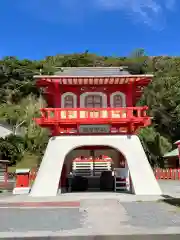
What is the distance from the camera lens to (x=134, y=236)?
6.55 meters

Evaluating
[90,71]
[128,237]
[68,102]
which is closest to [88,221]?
[128,237]

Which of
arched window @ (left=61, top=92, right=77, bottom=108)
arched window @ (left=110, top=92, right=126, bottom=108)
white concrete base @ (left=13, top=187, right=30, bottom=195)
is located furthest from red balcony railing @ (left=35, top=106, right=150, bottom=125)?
white concrete base @ (left=13, top=187, right=30, bottom=195)

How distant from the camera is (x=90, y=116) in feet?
59.8

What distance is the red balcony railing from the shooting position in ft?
Answer: 58.5

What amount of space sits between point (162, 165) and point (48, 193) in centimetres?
2581

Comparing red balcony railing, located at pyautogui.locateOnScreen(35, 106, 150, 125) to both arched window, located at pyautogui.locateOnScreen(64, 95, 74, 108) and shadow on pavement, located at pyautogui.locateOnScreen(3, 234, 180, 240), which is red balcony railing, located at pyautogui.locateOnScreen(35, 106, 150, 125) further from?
shadow on pavement, located at pyautogui.locateOnScreen(3, 234, 180, 240)

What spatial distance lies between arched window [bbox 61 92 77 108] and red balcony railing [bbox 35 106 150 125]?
1.07 metres

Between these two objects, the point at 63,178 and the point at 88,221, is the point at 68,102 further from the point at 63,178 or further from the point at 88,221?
the point at 88,221

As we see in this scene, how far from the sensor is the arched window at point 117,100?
1936cm

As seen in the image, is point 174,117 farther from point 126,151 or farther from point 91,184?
point 126,151

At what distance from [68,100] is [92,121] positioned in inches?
94.3

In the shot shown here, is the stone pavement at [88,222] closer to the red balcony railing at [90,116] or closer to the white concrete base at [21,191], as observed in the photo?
the red balcony railing at [90,116]

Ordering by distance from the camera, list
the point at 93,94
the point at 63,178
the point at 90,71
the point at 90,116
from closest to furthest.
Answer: the point at 90,116 → the point at 93,94 → the point at 90,71 → the point at 63,178

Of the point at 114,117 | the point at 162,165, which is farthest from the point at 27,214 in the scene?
the point at 162,165
